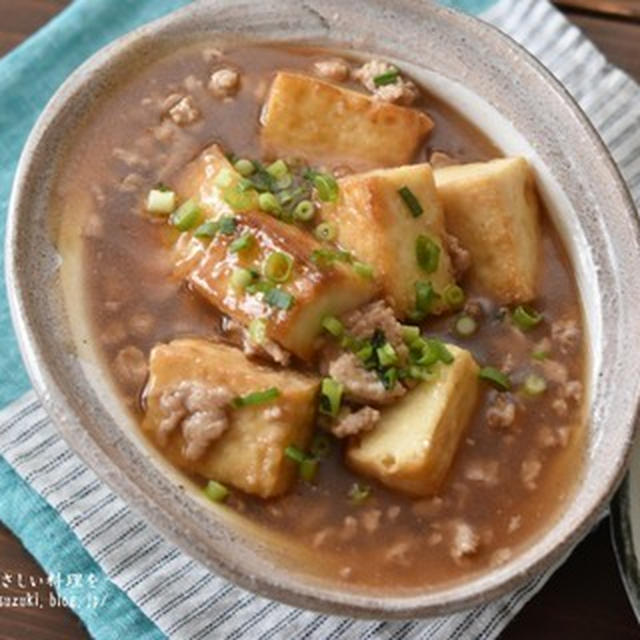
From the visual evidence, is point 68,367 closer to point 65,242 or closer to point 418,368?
point 65,242

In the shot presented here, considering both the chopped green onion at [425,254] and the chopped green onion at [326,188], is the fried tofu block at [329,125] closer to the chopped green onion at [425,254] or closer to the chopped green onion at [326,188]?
the chopped green onion at [326,188]

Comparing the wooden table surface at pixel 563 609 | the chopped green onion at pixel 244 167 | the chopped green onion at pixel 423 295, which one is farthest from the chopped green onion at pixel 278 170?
the wooden table surface at pixel 563 609

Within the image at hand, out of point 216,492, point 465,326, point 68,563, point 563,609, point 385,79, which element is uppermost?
point 385,79

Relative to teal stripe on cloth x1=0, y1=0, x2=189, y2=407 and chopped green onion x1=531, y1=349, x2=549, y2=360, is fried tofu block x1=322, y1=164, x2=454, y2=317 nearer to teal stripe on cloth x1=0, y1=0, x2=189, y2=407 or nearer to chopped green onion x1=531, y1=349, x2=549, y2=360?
chopped green onion x1=531, y1=349, x2=549, y2=360

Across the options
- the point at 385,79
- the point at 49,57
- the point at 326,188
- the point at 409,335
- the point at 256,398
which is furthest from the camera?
the point at 49,57

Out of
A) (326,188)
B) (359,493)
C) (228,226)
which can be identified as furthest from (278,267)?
(359,493)

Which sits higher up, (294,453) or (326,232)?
(326,232)

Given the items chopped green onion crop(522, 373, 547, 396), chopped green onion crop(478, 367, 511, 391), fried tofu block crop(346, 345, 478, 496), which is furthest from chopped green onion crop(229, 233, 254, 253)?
chopped green onion crop(522, 373, 547, 396)

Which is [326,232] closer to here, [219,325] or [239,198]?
[239,198]
